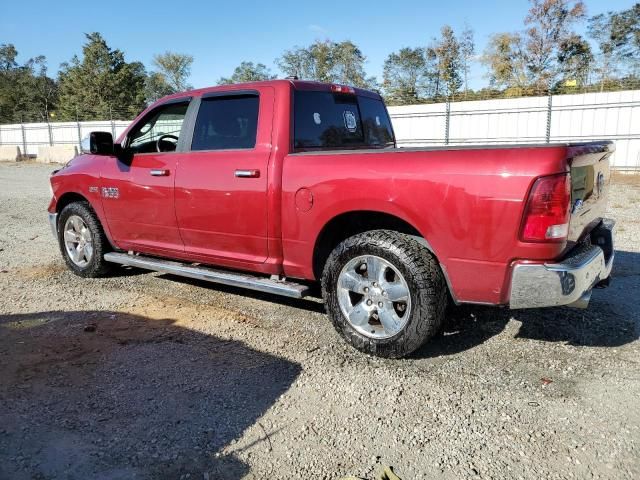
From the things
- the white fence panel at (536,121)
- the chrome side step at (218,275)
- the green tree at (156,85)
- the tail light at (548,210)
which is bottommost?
the chrome side step at (218,275)

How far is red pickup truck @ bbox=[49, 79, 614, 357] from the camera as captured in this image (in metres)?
3.02

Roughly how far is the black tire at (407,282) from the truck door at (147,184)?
6.13ft

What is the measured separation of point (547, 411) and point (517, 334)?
1162 millimetres

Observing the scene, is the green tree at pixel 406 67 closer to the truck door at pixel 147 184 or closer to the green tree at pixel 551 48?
the green tree at pixel 551 48

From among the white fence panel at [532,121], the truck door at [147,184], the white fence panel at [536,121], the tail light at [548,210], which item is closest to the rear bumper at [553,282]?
the tail light at [548,210]

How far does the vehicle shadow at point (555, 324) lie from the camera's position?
3.90 metres

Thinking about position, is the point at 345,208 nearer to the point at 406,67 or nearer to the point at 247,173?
the point at 247,173

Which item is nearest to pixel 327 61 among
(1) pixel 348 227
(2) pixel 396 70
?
(2) pixel 396 70

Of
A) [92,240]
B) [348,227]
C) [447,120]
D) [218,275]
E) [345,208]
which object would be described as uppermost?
[447,120]

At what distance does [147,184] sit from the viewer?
4.88 m

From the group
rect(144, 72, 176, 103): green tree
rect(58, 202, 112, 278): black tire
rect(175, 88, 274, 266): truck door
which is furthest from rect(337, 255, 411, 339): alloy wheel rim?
rect(144, 72, 176, 103): green tree

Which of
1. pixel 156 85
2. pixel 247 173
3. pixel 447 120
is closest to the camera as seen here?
pixel 247 173

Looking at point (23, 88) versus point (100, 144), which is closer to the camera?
point (100, 144)

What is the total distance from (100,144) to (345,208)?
282 cm
